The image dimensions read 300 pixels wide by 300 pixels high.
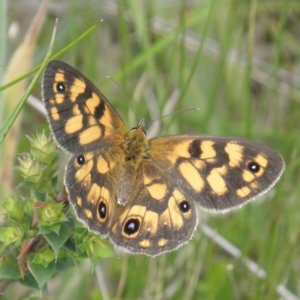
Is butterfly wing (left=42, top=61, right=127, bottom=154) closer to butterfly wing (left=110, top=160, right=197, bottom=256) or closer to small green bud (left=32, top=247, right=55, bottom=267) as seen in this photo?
butterfly wing (left=110, top=160, right=197, bottom=256)

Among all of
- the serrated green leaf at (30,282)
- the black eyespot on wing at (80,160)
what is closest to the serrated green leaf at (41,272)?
the serrated green leaf at (30,282)

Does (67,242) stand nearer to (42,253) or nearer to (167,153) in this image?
(42,253)

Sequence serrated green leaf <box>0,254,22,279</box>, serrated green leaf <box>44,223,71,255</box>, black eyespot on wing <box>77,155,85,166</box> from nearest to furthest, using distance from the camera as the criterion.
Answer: serrated green leaf <box>44,223,71,255</box>
serrated green leaf <box>0,254,22,279</box>
black eyespot on wing <box>77,155,85,166</box>

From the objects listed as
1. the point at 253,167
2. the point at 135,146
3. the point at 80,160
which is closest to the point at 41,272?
the point at 80,160

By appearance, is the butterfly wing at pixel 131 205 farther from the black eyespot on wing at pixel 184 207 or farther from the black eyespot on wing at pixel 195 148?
the black eyespot on wing at pixel 195 148

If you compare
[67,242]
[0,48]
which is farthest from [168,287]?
[0,48]

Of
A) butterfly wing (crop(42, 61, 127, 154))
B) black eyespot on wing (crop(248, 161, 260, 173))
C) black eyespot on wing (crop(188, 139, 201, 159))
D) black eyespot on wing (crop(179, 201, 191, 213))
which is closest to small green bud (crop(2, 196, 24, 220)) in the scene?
butterfly wing (crop(42, 61, 127, 154))

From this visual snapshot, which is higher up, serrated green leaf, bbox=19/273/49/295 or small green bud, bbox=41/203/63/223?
small green bud, bbox=41/203/63/223

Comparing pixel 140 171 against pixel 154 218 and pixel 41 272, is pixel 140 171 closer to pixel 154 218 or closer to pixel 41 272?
pixel 154 218
